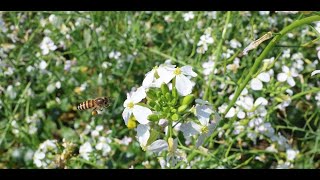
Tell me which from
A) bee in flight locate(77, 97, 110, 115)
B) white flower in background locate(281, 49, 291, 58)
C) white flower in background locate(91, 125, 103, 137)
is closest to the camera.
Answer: bee in flight locate(77, 97, 110, 115)

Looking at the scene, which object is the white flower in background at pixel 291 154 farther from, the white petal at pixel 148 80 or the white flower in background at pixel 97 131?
the white petal at pixel 148 80

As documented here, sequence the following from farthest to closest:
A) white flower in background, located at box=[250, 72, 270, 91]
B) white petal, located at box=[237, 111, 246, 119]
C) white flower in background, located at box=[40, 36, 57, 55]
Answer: white flower in background, located at box=[40, 36, 57, 55] → white petal, located at box=[237, 111, 246, 119] → white flower in background, located at box=[250, 72, 270, 91]

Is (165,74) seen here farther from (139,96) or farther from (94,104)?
(94,104)

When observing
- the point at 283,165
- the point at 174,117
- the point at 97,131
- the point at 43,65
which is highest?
the point at 174,117

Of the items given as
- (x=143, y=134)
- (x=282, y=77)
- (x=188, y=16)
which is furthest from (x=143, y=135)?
(x=188, y=16)

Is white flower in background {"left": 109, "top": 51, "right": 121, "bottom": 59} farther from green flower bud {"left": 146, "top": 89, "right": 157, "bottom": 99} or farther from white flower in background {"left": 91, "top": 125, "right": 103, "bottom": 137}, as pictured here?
green flower bud {"left": 146, "top": 89, "right": 157, "bottom": 99}

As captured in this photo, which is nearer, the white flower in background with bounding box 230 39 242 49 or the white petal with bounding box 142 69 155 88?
the white petal with bounding box 142 69 155 88

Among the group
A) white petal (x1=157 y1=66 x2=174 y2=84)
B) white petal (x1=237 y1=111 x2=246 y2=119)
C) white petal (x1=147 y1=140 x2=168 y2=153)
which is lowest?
white petal (x1=237 y1=111 x2=246 y2=119)

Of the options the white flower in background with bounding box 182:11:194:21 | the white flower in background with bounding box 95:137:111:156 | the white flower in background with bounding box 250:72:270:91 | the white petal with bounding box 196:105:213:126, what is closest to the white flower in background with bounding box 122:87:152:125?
the white petal with bounding box 196:105:213:126

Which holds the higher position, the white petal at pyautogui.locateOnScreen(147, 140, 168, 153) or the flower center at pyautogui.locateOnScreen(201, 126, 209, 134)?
the flower center at pyautogui.locateOnScreen(201, 126, 209, 134)
